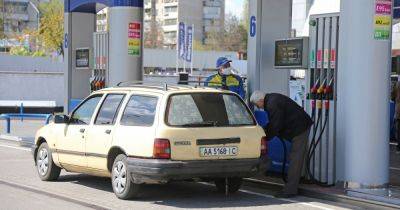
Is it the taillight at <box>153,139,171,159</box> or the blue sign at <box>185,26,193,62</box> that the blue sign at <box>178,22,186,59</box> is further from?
the taillight at <box>153,139,171,159</box>

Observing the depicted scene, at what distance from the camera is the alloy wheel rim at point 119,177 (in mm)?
9672

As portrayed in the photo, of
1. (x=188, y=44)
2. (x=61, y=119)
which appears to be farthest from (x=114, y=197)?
(x=188, y=44)

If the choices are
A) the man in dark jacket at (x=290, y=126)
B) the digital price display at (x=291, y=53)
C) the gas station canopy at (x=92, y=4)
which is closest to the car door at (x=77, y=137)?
the man in dark jacket at (x=290, y=126)

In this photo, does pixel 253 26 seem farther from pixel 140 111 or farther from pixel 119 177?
pixel 119 177

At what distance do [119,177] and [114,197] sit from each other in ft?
1.31

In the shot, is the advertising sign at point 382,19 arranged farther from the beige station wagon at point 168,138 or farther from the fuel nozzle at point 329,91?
the beige station wagon at point 168,138

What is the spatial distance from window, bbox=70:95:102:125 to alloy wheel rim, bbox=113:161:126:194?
1.22 m

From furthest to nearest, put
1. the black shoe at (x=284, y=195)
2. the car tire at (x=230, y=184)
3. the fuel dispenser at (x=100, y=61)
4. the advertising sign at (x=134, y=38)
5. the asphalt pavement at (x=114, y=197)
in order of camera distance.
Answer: the fuel dispenser at (x=100, y=61), the advertising sign at (x=134, y=38), the car tire at (x=230, y=184), the black shoe at (x=284, y=195), the asphalt pavement at (x=114, y=197)

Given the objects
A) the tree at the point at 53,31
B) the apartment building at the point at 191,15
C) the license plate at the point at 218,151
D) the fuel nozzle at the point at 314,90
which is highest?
the apartment building at the point at 191,15

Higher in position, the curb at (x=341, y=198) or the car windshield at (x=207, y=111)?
the car windshield at (x=207, y=111)

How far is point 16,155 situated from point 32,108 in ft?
54.2

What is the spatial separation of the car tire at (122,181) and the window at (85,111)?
120 centimetres

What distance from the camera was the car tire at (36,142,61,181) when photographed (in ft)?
38.1

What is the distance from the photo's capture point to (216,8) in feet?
518
